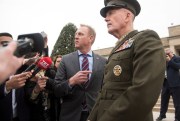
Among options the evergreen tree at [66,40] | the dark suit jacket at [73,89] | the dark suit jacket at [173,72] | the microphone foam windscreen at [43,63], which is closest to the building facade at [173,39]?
→ the evergreen tree at [66,40]

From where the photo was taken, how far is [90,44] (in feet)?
13.3

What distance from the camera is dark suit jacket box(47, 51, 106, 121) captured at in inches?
135

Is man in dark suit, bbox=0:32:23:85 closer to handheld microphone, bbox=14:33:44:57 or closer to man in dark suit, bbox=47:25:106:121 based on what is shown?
handheld microphone, bbox=14:33:44:57

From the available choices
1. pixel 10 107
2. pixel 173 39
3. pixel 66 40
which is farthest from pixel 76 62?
pixel 173 39

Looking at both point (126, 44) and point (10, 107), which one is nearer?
point (126, 44)

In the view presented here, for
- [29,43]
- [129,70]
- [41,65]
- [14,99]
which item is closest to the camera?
[29,43]

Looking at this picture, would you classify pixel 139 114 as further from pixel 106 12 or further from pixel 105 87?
pixel 106 12

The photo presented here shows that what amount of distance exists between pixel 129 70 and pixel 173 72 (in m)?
4.89

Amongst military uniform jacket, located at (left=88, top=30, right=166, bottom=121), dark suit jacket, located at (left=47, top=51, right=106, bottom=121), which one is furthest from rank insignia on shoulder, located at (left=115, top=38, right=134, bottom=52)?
dark suit jacket, located at (left=47, top=51, right=106, bottom=121)

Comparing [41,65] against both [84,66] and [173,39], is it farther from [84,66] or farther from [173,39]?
[173,39]

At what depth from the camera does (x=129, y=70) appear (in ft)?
7.16

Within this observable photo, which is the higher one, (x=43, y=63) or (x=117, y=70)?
(x=117, y=70)

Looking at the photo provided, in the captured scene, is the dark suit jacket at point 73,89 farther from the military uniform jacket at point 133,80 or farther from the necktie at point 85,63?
the military uniform jacket at point 133,80

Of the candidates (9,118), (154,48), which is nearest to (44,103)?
(9,118)
